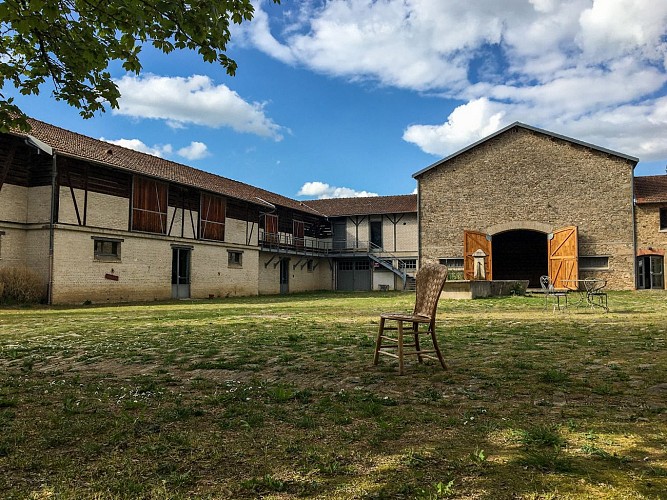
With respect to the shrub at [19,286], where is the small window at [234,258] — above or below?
above

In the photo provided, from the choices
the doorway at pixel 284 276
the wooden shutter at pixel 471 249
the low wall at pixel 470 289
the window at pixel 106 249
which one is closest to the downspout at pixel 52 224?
the window at pixel 106 249

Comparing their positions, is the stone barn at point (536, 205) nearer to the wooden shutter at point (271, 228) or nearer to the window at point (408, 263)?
the window at point (408, 263)

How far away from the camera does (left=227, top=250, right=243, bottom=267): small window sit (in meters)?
24.0

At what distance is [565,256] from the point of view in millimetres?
22156

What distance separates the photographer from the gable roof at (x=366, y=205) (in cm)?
3059

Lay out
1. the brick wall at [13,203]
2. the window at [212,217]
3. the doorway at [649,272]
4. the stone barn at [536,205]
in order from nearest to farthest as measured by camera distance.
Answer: the brick wall at [13,203]
the window at [212,217]
the stone barn at [536,205]
the doorway at [649,272]

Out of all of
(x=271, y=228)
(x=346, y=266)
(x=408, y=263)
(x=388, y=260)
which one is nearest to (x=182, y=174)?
(x=271, y=228)

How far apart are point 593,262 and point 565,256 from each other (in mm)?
1854

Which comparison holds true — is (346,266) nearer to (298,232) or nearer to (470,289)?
(298,232)

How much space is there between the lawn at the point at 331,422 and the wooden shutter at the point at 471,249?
1629 centimetres

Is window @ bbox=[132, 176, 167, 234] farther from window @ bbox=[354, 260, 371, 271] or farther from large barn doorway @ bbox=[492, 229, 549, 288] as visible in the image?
large barn doorway @ bbox=[492, 229, 549, 288]

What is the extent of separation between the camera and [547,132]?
23469mm

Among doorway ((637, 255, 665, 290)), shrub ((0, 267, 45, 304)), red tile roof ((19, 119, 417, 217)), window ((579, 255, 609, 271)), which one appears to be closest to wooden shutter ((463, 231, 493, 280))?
window ((579, 255, 609, 271))

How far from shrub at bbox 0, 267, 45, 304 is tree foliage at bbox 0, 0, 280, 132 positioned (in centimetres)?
1204
